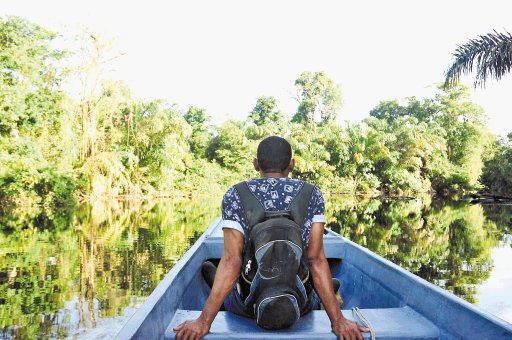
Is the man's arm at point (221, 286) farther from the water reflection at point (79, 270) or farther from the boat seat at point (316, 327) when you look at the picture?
the water reflection at point (79, 270)

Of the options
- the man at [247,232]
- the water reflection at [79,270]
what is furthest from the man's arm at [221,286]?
the water reflection at [79,270]

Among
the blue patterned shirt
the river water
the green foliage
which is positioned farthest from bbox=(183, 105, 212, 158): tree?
the blue patterned shirt

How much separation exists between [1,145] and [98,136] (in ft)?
13.9

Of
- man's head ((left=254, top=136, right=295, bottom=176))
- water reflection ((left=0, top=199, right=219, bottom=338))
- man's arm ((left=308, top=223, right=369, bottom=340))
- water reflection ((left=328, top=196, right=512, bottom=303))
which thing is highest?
man's head ((left=254, top=136, right=295, bottom=176))

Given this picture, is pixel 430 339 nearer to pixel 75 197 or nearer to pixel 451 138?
pixel 75 197

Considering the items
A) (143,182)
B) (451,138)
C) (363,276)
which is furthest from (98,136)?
(451,138)

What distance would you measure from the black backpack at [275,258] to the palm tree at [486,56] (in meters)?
8.96

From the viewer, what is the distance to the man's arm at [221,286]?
1.65 metres

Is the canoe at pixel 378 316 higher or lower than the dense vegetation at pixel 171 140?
lower

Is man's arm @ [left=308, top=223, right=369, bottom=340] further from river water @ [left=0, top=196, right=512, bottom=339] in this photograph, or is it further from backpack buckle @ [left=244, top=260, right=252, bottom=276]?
river water @ [left=0, top=196, right=512, bottom=339]

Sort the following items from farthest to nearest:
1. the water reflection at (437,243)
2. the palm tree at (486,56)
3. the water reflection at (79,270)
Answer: the palm tree at (486,56)
the water reflection at (437,243)
the water reflection at (79,270)

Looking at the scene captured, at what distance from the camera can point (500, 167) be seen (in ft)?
87.2

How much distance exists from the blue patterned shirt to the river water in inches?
82.3

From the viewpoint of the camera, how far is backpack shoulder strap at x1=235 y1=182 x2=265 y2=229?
67.2 inches
